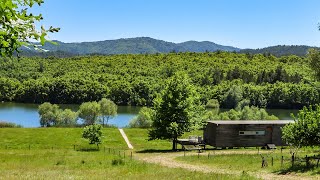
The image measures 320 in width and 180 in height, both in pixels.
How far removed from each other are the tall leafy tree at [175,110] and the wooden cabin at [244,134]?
10.7 ft

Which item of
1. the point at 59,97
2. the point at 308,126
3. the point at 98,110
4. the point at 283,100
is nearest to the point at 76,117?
the point at 98,110

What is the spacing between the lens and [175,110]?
48375 mm

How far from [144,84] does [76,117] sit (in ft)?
300

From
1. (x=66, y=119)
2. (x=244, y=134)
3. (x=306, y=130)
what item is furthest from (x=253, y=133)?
(x=66, y=119)

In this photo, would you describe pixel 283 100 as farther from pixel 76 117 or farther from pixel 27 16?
pixel 27 16

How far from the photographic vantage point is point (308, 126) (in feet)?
100

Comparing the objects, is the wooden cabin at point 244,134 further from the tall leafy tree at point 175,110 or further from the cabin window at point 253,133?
the tall leafy tree at point 175,110

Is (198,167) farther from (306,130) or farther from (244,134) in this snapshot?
(244,134)

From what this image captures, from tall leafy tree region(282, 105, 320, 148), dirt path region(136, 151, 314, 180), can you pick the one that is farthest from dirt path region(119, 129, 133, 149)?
tall leafy tree region(282, 105, 320, 148)

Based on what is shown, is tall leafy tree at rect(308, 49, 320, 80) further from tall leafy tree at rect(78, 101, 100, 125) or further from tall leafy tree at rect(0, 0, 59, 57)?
tall leafy tree at rect(78, 101, 100, 125)

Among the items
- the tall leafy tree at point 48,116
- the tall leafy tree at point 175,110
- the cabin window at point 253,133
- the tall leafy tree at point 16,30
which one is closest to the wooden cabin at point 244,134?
the cabin window at point 253,133

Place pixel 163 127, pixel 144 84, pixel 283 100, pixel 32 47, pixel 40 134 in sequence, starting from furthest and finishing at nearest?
pixel 144 84
pixel 283 100
pixel 40 134
pixel 163 127
pixel 32 47

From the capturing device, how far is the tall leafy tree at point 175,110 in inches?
1893

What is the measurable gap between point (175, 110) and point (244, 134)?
376 inches
